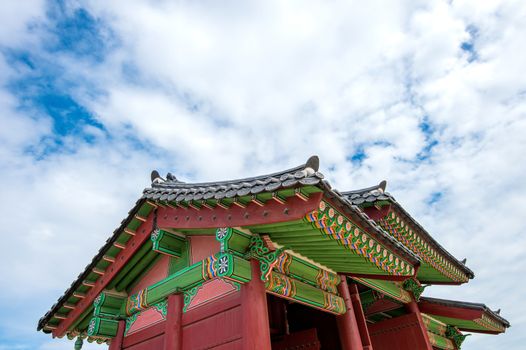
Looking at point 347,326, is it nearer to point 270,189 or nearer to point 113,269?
point 270,189

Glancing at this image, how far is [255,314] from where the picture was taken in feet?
16.3

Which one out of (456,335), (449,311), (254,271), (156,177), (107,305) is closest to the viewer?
(254,271)

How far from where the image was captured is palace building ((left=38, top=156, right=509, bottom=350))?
4922 mm

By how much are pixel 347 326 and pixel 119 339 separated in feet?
14.2

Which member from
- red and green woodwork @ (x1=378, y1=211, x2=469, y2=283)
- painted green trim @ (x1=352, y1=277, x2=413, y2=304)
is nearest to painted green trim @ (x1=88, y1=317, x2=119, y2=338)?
painted green trim @ (x1=352, y1=277, x2=413, y2=304)

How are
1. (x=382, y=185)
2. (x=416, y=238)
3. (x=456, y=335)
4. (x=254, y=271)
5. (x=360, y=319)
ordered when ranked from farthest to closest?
(x=456, y=335) < (x=416, y=238) < (x=382, y=185) < (x=360, y=319) < (x=254, y=271)

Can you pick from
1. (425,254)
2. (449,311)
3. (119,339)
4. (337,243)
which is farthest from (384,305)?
(119,339)

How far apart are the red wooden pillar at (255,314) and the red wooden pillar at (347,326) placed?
2.14 meters

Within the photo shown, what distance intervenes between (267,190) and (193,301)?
268 cm

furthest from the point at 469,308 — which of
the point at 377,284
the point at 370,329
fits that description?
the point at 377,284

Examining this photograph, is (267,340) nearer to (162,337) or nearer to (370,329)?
(162,337)

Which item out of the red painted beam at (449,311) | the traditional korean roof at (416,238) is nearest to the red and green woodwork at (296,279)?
the traditional korean roof at (416,238)

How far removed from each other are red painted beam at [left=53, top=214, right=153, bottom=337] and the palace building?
0.03m

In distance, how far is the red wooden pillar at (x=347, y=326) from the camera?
20.9 ft
